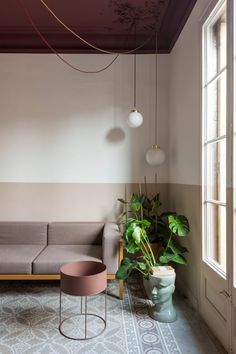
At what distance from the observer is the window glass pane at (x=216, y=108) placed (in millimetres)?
2075

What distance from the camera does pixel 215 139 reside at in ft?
7.18

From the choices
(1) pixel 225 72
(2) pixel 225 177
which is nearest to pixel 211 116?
(1) pixel 225 72

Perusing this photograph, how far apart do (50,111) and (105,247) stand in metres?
1.87

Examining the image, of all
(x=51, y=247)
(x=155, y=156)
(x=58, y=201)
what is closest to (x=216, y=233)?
(x=155, y=156)

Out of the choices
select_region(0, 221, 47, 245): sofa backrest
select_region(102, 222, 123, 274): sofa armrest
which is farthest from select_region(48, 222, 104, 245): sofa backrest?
select_region(102, 222, 123, 274): sofa armrest

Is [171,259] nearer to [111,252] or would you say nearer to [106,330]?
[111,252]

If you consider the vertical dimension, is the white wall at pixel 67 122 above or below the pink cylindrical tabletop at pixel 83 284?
above

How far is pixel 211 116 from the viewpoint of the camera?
2.31 meters

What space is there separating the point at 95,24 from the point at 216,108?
1785mm

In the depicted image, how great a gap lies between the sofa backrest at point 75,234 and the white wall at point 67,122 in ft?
1.94

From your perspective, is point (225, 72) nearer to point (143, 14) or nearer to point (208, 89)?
point (208, 89)

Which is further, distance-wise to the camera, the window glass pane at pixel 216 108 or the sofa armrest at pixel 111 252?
the sofa armrest at pixel 111 252

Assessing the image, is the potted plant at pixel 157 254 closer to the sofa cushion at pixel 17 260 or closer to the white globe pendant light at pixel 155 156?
the white globe pendant light at pixel 155 156

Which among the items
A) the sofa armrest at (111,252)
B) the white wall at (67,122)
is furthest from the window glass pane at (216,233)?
the white wall at (67,122)
